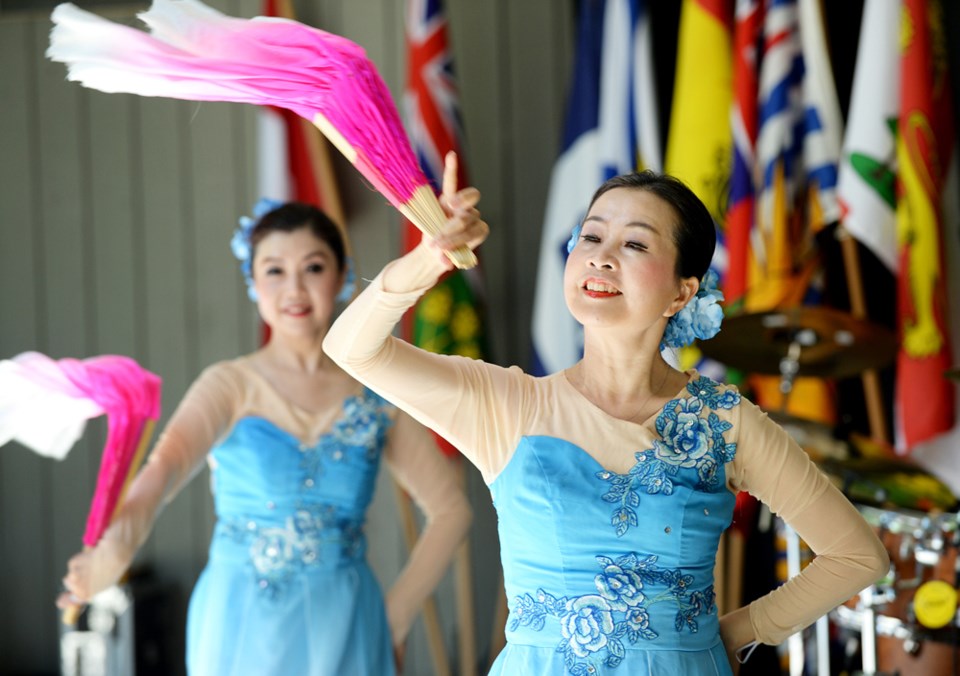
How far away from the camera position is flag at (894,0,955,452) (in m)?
3.54

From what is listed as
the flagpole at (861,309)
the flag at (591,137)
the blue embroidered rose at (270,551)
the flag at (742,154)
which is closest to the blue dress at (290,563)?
the blue embroidered rose at (270,551)

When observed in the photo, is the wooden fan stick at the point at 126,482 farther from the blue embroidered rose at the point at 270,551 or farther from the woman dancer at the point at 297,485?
the blue embroidered rose at the point at 270,551

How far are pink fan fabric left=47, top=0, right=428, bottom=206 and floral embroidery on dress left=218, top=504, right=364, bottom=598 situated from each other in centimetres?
115

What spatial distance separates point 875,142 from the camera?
11.8 ft

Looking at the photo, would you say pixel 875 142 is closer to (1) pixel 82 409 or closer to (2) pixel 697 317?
(2) pixel 697 317

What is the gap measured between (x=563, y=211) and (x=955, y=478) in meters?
1.44

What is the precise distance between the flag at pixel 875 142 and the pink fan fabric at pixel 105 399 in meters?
2.18

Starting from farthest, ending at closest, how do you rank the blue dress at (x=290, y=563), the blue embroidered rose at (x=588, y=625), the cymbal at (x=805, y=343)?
the cymbal at (x=805, y=343)
the blue dress at (x=290, y=563)
the blue embroidered rose at (x=588, y=625)

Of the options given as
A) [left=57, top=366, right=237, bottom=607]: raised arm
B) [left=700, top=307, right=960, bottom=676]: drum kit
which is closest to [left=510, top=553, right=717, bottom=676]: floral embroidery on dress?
[left=57, top=366, right=237, bottom=607]: raised arm

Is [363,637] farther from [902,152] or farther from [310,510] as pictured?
[902,152]

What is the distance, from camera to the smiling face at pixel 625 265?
1693 millimetres

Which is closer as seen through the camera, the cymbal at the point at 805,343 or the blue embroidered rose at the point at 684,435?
the blue embroidered rose at the point at 684,435

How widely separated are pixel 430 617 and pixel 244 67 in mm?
2884

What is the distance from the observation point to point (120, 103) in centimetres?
452
